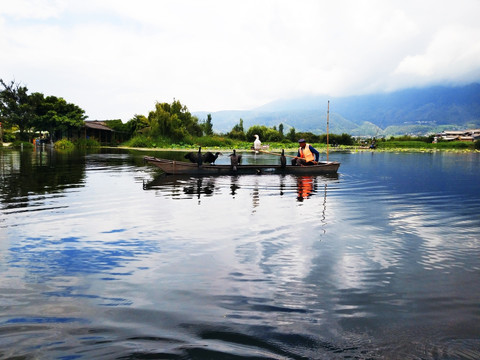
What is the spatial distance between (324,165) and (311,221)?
11553 mm

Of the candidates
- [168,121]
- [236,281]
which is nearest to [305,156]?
[236,281]

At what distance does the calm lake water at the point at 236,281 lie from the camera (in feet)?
12.2

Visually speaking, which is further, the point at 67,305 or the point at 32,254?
the point at 32,254

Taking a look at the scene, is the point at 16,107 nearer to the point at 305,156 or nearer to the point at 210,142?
the point at 210,142

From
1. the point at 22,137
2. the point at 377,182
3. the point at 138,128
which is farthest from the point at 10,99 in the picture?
the point at 377,182

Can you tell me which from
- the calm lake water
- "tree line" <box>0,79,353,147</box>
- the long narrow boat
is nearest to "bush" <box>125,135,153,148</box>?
"tree line" <box>0,79,353,147</box>

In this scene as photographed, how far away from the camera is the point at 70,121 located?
51.6 metres

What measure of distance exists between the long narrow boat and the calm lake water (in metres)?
7.76

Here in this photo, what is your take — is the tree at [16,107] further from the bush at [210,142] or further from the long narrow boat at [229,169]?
the long narrow boat at [229,169]

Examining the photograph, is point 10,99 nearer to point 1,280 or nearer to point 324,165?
point 324,165

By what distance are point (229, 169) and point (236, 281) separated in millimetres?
14062

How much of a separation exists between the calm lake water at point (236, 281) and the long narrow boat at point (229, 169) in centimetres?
776

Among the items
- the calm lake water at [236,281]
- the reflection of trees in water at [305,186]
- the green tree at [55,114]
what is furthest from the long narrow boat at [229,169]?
the green tree at [55,114]

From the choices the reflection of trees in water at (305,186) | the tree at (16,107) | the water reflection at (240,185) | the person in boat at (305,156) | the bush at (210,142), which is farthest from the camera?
the bush at (210,142)
